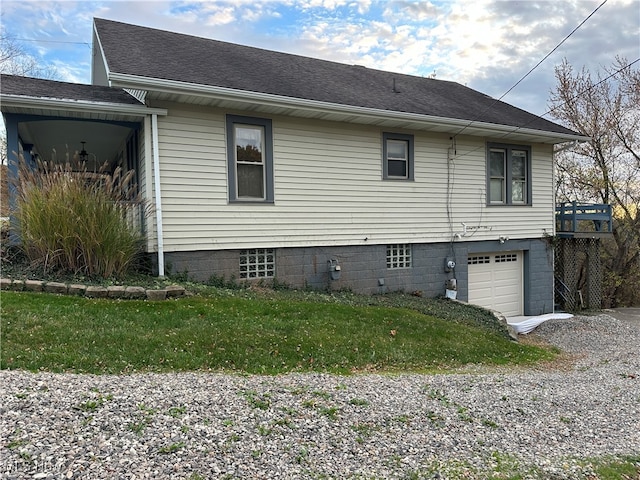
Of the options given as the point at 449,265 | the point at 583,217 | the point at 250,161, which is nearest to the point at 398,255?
the point at 449,265

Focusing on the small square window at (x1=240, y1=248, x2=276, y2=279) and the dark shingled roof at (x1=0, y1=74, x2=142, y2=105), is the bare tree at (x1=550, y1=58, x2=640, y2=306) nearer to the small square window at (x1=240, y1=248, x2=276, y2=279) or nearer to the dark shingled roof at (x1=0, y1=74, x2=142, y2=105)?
the small square window at (x1=240, y1=248, x2=276, y2=279)

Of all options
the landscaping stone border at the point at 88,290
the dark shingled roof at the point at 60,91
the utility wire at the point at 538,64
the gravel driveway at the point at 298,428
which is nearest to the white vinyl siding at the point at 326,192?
the utility wire at the point at 538,64

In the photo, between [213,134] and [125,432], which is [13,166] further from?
[125,432]

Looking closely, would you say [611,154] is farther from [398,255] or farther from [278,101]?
[278,101]

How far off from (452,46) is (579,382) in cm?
832

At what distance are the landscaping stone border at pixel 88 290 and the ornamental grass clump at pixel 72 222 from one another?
1.98 ft

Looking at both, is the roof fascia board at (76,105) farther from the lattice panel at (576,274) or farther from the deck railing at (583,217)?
the lattice panel at (576,274)

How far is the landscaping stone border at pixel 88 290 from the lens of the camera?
579 cm

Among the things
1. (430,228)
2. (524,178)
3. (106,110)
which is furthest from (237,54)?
(524,178)

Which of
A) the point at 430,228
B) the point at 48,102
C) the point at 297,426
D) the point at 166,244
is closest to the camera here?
the point at 297,426

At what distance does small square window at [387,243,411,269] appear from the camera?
999 centimetres

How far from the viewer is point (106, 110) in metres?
7.32

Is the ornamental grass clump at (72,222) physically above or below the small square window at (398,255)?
above

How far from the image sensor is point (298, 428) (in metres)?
3.20
